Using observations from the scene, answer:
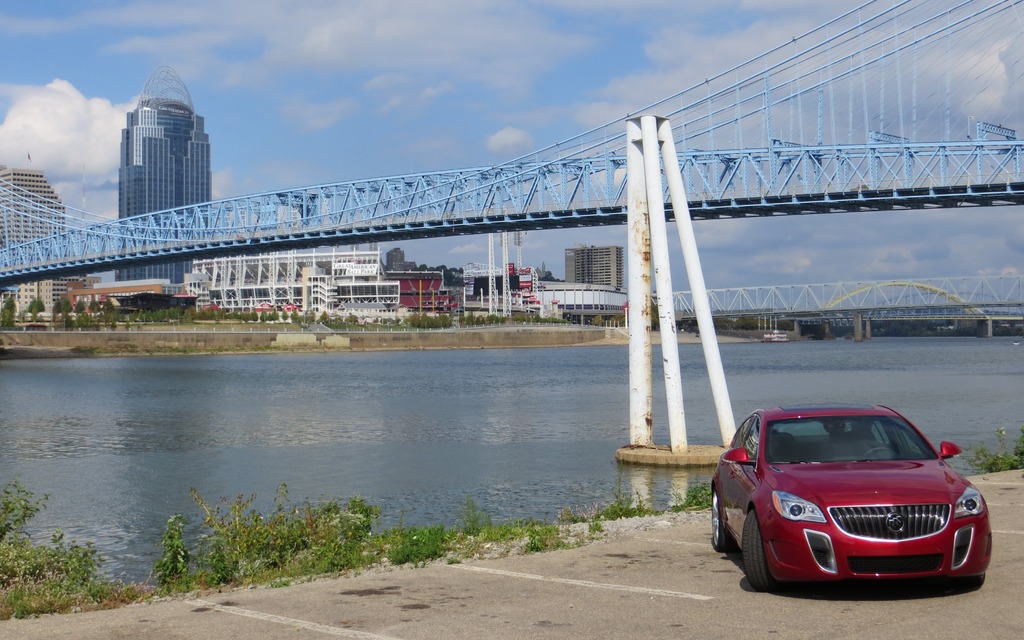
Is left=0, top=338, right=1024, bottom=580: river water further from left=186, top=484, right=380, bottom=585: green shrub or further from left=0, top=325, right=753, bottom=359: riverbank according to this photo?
left=0, top=325, right=753, bottom=359: riverbank

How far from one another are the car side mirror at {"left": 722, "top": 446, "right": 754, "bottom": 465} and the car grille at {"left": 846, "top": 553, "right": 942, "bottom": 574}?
66.6 inches

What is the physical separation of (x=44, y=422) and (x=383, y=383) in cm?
2803

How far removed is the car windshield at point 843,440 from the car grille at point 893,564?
1528mm

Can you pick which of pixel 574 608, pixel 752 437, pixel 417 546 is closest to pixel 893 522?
pixel 752 437

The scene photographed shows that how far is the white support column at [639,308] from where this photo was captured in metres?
26.2

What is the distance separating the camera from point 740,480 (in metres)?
10.0

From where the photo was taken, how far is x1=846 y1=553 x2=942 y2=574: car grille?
26.8 ft

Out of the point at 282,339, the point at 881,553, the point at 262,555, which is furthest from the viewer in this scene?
the point at 282,339

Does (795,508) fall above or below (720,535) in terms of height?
above

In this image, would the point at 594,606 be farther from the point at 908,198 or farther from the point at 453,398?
the point at 908,198

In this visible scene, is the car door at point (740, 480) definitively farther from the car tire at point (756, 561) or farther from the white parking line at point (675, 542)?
the white parking line at point (675, 542)

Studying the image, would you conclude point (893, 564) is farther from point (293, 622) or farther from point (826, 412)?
point (293, 622)

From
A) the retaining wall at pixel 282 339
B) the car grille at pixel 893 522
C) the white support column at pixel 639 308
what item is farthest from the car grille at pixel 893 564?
the retaining wall at pixel 282 339

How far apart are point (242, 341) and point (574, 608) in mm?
132118
